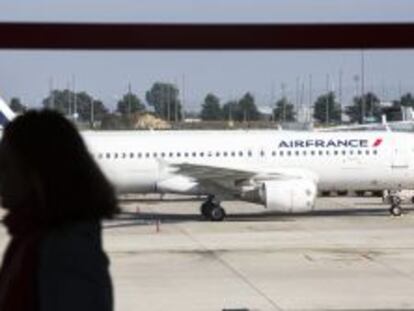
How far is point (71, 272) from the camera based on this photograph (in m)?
2.52

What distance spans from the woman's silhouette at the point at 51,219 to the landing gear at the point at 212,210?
27369 millimetres

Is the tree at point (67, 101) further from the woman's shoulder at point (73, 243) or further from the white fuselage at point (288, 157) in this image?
the white fuselage at point (288, 157)

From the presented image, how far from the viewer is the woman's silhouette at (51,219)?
2.52 metres

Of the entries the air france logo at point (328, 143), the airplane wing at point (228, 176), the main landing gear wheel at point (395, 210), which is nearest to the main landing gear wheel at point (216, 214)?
the airplane wing at point (228, 176)

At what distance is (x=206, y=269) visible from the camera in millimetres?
18734

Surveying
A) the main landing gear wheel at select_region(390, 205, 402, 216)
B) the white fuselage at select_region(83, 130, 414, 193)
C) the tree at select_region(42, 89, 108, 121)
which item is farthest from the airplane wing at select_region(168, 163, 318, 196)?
the tree at select_region(42, 89, 108, 121)

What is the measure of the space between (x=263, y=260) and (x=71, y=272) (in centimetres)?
1790

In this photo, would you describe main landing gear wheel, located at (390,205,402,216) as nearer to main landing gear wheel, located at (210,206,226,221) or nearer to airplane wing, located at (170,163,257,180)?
airplane wing, located at (170,163,257,180)

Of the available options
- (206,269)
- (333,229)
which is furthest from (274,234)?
(206,269)

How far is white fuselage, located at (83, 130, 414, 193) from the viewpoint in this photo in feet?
101

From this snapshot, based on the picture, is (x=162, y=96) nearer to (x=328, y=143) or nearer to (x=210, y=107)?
(x=328, y=143)

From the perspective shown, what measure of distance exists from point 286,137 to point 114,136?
5.28 meters

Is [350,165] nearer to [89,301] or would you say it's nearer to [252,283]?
[252,283]

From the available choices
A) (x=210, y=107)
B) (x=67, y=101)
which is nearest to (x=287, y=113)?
(x=210, y=107)
